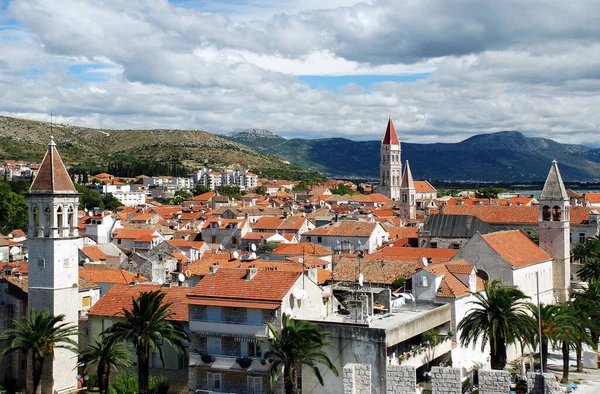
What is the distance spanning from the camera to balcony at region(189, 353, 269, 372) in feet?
126

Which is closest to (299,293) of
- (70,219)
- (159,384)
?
(159,384)

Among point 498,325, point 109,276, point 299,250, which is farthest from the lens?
point 299,250

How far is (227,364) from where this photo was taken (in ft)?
Result: 128

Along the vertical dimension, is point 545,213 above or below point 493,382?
above

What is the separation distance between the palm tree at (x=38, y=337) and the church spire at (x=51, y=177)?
25.9ft

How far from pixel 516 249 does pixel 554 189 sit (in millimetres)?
9257

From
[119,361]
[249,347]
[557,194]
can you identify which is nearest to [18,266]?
[119,361]

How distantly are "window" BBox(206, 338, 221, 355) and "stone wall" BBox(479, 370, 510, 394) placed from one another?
17212 mm

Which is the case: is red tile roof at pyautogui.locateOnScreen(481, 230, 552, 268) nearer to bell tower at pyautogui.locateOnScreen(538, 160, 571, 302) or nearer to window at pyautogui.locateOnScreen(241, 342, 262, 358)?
bell tower at pyautogui.locateOnScreen(538, 160, 571, 302)

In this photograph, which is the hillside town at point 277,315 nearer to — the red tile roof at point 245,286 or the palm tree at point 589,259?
the red tile roof at point 245,286

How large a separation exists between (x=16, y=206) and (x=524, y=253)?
95982 millimetres

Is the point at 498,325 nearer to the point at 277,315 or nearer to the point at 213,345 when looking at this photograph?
the point at 277,315

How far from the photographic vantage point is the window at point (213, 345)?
39812mm

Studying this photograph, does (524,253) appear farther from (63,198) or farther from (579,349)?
(63,198)
